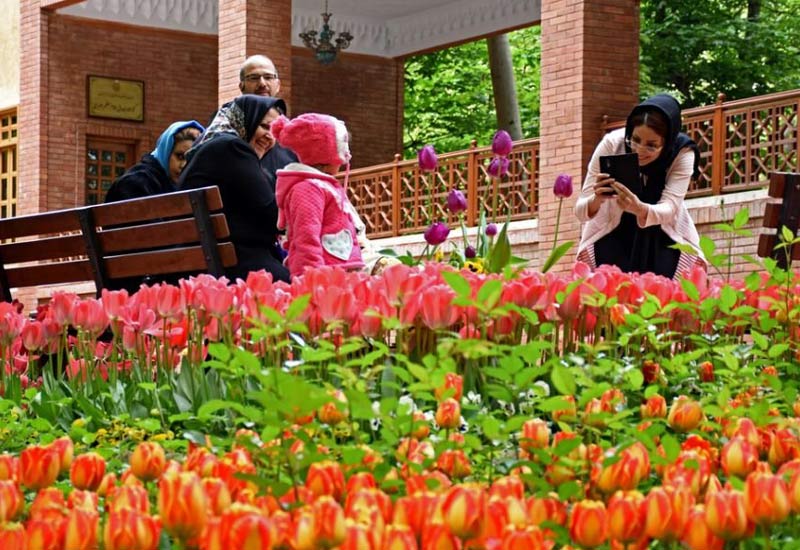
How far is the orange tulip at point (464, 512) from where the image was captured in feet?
5.82

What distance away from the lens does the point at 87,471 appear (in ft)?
7.45

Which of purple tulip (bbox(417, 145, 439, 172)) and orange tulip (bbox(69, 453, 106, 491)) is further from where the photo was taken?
purple tulip (bbox(417, 145, 439, 172))

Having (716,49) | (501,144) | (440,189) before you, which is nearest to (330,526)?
(501,144)

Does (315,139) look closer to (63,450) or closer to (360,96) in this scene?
(63,450)

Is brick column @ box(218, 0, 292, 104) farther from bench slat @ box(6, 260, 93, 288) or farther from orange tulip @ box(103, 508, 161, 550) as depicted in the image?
orange tulip @ box(103, 508, 161, 550)

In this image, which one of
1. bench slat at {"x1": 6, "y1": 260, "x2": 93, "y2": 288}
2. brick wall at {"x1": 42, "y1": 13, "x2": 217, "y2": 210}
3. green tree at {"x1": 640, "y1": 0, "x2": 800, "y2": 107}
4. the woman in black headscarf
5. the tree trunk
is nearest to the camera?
the woman in black headscarf

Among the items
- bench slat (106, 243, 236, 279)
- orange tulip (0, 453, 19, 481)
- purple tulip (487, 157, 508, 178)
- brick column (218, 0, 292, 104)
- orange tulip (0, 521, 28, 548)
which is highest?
brick column (218, 0, 292, 104)

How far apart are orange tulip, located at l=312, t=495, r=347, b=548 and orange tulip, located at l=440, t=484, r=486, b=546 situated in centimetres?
12

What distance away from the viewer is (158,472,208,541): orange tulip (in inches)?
71.8

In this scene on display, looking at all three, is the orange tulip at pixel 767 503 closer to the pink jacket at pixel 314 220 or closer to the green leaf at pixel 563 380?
the green leaf at pixel 563 380

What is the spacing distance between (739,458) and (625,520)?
414mm

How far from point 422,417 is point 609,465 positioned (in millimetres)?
537

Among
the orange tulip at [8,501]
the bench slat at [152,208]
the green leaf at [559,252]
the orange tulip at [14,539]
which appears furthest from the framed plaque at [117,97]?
the orange tulip at [14,539]

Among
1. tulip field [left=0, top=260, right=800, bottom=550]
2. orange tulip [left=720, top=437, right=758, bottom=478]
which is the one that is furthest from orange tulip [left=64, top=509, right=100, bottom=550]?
orange tulip [left=720, top=437, right=758, bottom=478]
